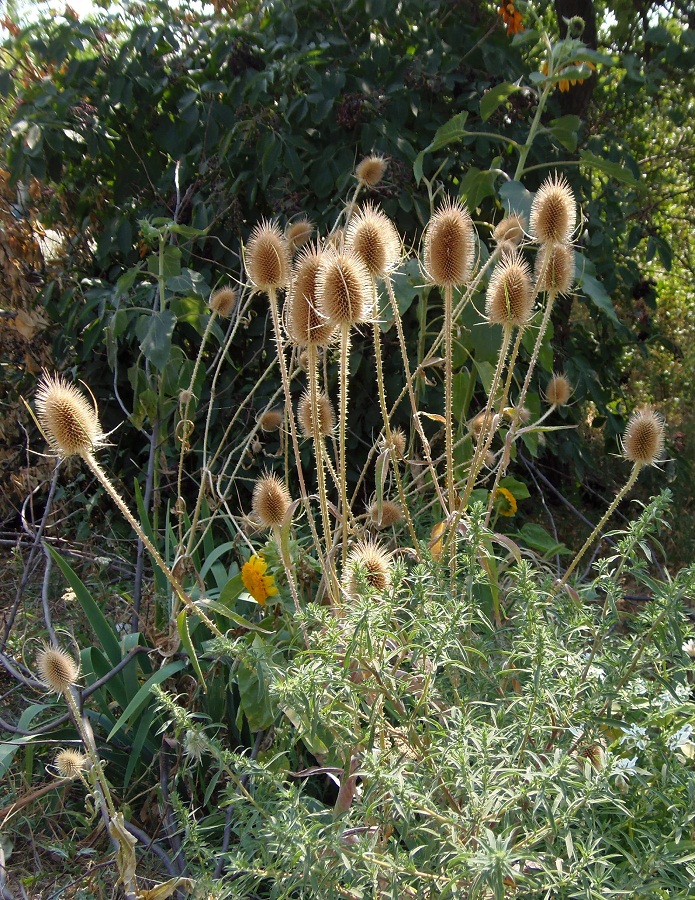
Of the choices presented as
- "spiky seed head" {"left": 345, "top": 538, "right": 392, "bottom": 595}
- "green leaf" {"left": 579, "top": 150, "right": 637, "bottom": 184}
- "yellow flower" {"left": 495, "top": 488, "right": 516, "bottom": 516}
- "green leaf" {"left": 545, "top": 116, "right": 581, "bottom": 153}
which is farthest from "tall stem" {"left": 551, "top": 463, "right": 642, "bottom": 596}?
"green leaf" {"left": 545, "top": 116, "right": 581, "bottom": 153}

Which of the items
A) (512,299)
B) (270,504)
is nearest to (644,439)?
(512,299)

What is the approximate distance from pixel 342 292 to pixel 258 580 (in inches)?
31.1

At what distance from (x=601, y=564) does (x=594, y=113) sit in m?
3.53

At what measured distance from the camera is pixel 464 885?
3.91 ft

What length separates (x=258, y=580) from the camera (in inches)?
79.3

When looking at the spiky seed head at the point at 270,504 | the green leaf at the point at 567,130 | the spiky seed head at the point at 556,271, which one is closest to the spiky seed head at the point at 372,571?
the spiky seed head at the point at 270,504

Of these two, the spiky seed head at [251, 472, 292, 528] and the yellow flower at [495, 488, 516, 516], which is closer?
the spiky seed head at [251, 472, 292, 528]

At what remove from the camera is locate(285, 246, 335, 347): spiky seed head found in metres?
1.60

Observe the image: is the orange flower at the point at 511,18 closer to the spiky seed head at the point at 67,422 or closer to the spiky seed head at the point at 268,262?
the spiky seed head at the point at 268,262

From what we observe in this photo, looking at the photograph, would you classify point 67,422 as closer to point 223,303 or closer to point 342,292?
point 342,292

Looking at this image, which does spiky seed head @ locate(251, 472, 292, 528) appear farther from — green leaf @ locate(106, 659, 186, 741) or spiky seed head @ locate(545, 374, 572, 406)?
spiky seed head @ locate(545, 374, 572, 406)

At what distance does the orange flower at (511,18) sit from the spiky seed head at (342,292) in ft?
7.25

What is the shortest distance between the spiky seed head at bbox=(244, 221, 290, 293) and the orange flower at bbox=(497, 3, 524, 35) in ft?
6.69

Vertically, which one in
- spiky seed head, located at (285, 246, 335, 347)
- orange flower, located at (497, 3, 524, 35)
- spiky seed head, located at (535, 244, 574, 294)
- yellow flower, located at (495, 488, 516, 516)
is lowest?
yellow flower, located at (495, 488, 516, 516)
